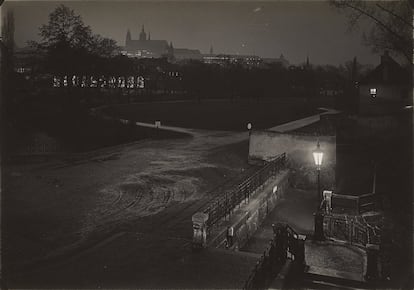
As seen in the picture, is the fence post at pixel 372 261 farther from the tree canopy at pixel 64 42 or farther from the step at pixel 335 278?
the tree canopy at pixel 64 42

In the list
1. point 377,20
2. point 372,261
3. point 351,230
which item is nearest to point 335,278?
point 372,261

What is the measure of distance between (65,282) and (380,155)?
924 inches

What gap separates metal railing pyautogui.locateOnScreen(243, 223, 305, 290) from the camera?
25.3 ft

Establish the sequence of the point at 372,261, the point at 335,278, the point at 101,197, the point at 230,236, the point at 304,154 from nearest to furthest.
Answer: the point at 335,278 → the point at 372,261 → the point at 230,236 → the point at 101,197 → the point at 304,154

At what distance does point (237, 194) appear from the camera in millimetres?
13383

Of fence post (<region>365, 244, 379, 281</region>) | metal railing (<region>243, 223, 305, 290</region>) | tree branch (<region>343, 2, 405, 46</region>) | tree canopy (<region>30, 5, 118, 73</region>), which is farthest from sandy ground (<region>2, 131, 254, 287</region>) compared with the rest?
tree canopy (<region>30, 5, 118, 73</region>)

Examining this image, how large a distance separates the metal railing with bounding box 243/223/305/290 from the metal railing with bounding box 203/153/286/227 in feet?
6.25

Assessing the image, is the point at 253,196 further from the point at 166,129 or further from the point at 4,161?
the point at 166,129

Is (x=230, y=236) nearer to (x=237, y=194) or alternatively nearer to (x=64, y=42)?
(x=237, y=194)

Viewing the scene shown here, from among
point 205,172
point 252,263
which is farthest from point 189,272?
point 205,172

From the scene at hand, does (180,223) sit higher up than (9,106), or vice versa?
(9,106)

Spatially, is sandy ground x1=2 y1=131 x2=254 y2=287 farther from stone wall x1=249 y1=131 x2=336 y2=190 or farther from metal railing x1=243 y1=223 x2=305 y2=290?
stone wall x1=249 y1=131 x2=336 y2=190

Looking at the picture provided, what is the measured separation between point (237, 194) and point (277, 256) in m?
4.04

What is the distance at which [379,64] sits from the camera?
4416cm
